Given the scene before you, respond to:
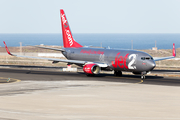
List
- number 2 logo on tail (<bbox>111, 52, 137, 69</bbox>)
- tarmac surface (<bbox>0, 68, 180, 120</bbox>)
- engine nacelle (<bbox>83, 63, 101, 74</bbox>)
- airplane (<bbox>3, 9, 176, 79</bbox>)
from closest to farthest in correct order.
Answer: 1. tarmac surface (<bbox>0, 68, 180, 120</bbox>)
2. airplane (<bbox>3, 9, 176, 79</bbox>)
3. number 2 logo on tail (<bbox>111, 52, 137, 69</bbox>)
4. engine nacelle (<bbox>83, 63, 101, 74</bbox>)

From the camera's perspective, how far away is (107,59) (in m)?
48.6

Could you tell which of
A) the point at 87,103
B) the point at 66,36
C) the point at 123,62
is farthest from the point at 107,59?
the point at 87,103

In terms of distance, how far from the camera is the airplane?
44.7 metres

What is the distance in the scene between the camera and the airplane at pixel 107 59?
4466 centimetres

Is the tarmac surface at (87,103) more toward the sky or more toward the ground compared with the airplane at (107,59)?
more toward the ground

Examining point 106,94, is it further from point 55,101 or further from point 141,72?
point 141,72

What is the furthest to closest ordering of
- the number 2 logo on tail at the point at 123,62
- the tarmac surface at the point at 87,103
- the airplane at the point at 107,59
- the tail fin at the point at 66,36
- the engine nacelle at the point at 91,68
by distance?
the tail fin at the point at 66,36 < the engine nacelle at the point at 91,68 < the number 2 logo on tail at the point at 123,62 < the airplane at the point at 107,59 < the tarmac surface at the point at 87,103

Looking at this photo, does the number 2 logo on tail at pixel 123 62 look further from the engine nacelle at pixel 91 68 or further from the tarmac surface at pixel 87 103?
the tarmac surface at pixel 87 103

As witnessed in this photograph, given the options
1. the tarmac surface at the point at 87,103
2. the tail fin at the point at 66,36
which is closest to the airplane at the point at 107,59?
the tail fin at the point at 66,36

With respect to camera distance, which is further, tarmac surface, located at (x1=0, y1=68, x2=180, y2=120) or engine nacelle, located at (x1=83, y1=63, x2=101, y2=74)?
engine nacelle, located at (x1=83, y1=63, x2=101, y2=74)

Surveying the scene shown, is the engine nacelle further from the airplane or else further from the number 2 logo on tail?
the number 2 logo on tail

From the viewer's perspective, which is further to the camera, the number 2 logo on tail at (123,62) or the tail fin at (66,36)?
the tail fin at (66,36)
